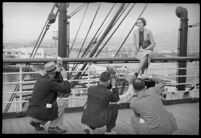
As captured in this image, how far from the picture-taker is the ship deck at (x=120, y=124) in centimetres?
372

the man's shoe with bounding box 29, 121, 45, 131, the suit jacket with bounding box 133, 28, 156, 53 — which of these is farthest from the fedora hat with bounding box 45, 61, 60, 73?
the suit jacket with bounding box 133, 28, 156, 53

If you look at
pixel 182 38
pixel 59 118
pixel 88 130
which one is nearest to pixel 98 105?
pixel 88 130

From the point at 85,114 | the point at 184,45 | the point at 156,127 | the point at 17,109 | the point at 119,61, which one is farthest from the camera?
the point at 184,45

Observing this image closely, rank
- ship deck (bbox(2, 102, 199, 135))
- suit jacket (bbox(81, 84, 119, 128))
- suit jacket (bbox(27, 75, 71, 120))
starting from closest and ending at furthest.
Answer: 1. suit jacket (bbox(81, 84, 119, 128))
2. suit jacket (bbox(27, 75, 71, 120))
3. ship deck (bbox(2, 102, 199, 135))

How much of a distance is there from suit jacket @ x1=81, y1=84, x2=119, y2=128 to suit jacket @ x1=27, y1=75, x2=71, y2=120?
308 mm

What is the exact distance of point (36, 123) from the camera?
11.4 feet

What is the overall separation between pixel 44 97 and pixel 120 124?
113 cm

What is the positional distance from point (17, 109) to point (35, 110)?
1.05m

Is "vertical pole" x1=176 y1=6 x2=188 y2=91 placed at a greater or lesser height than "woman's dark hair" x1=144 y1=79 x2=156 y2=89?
greater

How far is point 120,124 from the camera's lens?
4.04 m

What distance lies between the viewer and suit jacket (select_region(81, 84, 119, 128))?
10.6 feet

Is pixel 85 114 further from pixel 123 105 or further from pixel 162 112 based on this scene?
pixel 123 105

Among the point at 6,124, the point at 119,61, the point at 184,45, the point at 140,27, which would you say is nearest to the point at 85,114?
the point at 6,124

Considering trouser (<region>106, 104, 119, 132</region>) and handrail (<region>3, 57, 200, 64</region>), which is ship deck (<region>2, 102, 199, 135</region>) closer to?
trouser (<region>106, 104, 119, 132</region>)
